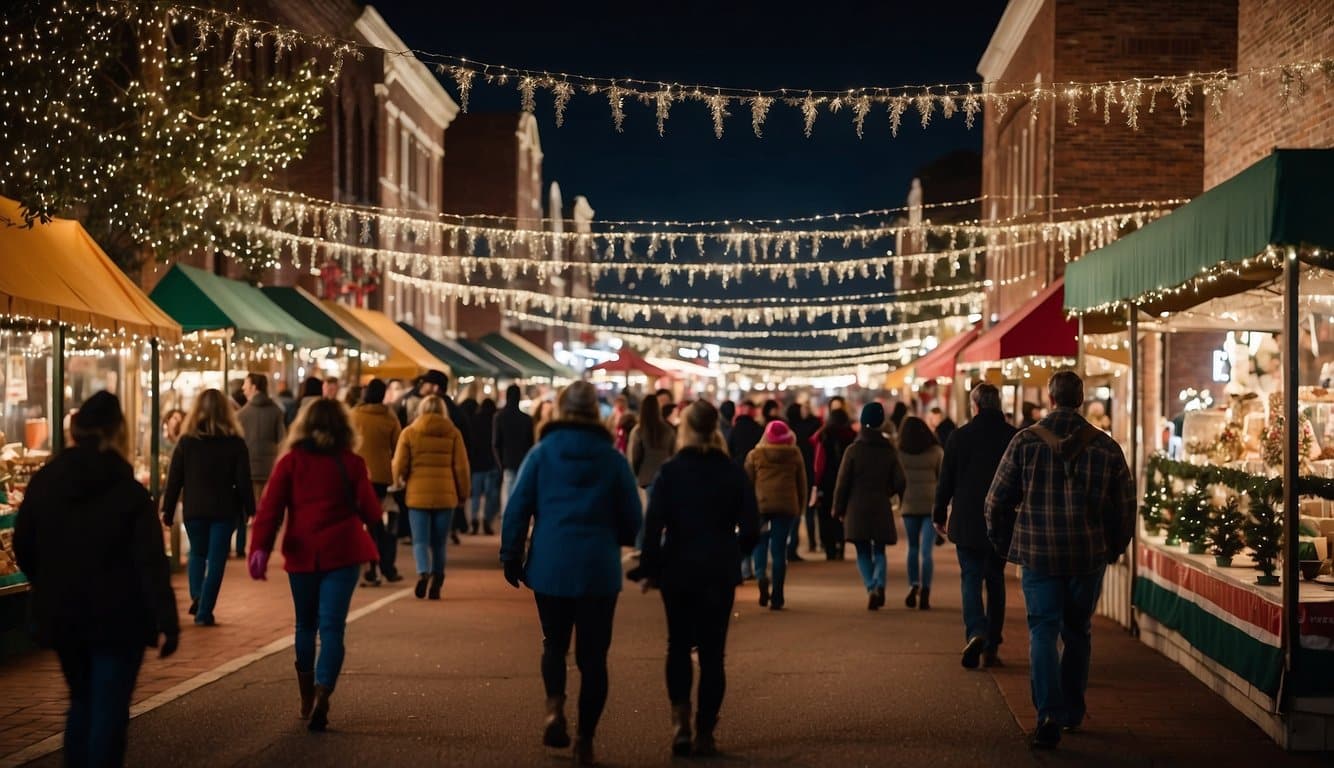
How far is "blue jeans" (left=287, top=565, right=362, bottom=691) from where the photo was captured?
8125 mm

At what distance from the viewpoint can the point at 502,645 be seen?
442 inches

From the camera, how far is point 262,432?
53.8ft

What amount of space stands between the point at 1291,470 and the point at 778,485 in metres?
5.97

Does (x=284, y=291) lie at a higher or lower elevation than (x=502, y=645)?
higher

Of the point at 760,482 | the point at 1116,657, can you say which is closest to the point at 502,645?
the point at 760,482

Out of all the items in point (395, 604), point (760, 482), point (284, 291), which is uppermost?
point (284, 291)

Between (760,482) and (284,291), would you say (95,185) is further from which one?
(284,291)

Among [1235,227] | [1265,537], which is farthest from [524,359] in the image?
[1235,227]

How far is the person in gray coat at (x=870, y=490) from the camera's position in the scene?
13453mm

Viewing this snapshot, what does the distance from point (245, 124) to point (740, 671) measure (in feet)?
32.6

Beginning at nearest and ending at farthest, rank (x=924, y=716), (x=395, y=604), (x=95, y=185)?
(x=924, y=716) < (x=395, y=604) < (x=95, y=185)

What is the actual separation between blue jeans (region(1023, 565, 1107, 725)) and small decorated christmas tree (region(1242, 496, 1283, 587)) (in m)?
1.53

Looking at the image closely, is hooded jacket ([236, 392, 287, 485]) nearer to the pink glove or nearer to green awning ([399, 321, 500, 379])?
the pink glove

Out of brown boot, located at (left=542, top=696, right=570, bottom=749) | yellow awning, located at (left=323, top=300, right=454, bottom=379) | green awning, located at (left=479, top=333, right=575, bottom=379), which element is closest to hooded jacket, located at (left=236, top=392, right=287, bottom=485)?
brown boot, located at (left=542, top=696, right=570, bottom=749)
